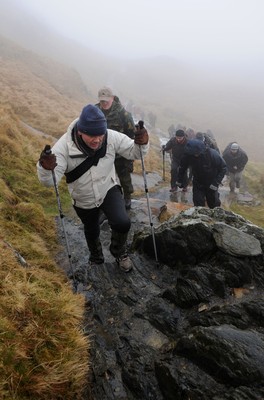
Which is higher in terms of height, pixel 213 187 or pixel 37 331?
pixel 37 331

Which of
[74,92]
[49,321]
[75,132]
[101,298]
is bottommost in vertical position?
[74,92]

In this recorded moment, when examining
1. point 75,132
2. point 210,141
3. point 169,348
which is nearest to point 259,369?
point 169,348

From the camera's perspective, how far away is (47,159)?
5.46 metres

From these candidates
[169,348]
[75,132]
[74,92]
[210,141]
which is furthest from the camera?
[74,92]

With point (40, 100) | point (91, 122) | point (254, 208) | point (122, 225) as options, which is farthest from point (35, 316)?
point (40, 100)

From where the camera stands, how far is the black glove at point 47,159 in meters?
5.40

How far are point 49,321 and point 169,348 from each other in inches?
72.5

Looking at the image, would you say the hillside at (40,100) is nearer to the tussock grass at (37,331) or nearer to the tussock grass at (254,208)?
the tussock grass at (254,208)

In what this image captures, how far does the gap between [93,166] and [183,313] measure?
3.16m

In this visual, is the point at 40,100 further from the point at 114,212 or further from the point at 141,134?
the point at 114,212

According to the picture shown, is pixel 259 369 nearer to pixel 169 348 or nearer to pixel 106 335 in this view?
pixel 169 348

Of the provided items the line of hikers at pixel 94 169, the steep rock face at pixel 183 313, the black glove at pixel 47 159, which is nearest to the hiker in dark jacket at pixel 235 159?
the steep rock face at pixel 183 313

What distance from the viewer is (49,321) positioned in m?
4.43

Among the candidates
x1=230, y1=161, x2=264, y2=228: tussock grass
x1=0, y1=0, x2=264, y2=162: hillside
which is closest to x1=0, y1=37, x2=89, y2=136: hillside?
x1=0, y1=0, x2=264, y2=162: hillside
